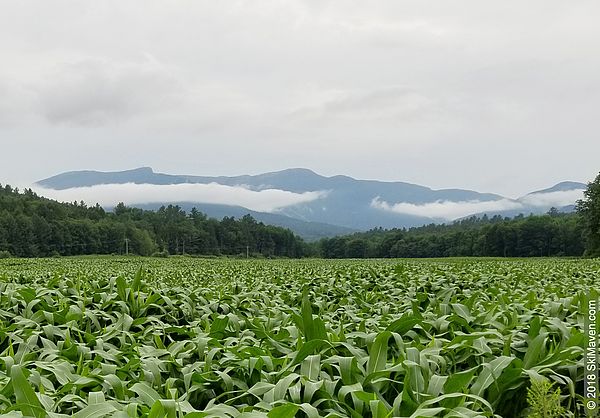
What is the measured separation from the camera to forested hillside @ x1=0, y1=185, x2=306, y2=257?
329ft

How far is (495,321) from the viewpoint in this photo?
4.34 m

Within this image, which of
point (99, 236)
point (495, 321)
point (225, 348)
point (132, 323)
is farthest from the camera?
point (99, 236)

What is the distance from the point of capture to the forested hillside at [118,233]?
10031 cm

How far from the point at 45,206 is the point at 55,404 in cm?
12218

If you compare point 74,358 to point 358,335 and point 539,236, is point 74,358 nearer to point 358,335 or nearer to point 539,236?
point 358,335

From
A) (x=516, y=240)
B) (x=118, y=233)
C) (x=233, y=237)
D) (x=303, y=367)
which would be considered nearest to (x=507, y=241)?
(x=516, y=240)

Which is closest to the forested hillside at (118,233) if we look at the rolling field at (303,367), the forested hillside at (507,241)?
the forested hillside at (507,241)

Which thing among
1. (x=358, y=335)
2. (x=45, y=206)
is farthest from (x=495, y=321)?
(x=45, y=206)

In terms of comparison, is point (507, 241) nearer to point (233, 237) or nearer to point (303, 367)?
point (233, 237)

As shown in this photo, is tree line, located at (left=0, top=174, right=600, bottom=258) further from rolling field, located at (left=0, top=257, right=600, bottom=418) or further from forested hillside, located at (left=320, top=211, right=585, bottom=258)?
rolling field, located at (left=0, top=257, right=600, bottom=418)

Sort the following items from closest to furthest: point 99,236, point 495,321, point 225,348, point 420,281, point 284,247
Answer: point 225,348
point 495,321
point 420,281
point 99,236
point 284,247

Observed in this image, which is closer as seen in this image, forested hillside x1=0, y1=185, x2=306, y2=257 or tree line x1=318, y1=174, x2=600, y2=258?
tree line x1=318, y1=174, x2=600, y2=258

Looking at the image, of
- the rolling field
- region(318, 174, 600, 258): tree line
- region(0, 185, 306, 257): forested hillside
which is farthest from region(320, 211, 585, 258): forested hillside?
the rolling field

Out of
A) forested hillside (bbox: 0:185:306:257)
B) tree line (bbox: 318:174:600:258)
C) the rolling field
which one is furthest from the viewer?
forested hillside (bbox: 0:185:306:257)
